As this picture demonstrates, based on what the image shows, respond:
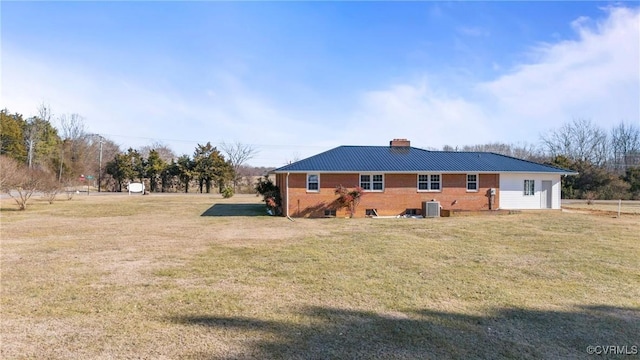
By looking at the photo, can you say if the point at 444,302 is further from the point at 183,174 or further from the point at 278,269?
the point at 183,174

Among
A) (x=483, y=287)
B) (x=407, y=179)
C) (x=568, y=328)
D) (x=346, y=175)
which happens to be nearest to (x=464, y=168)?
(x=407, y=179)

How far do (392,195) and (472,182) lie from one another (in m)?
5.17

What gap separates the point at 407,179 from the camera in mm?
23062

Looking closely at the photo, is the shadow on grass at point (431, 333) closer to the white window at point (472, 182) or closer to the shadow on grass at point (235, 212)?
the shadow on grass at point (235, 212)

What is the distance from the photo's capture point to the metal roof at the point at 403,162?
2270cm

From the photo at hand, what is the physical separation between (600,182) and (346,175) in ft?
111

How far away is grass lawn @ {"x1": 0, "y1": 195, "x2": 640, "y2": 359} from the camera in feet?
15.1

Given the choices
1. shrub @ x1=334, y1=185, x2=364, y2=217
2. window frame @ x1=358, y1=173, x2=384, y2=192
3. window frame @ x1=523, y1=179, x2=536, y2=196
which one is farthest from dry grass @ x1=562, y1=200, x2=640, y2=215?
shrub @ x1=334, y1=185, x2=364, y2=217

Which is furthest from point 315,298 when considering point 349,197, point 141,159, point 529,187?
point 141,159

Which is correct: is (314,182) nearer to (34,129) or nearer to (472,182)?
(472,182)

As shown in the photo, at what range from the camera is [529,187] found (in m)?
25.1

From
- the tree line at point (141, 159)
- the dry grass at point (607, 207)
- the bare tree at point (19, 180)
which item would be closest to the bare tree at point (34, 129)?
the tree line at point (141, 159)

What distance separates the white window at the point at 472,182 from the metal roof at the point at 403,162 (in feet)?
1.58

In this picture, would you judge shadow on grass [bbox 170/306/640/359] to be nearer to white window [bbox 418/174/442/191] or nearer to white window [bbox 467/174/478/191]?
white window [bbox 418/174/442/191]
